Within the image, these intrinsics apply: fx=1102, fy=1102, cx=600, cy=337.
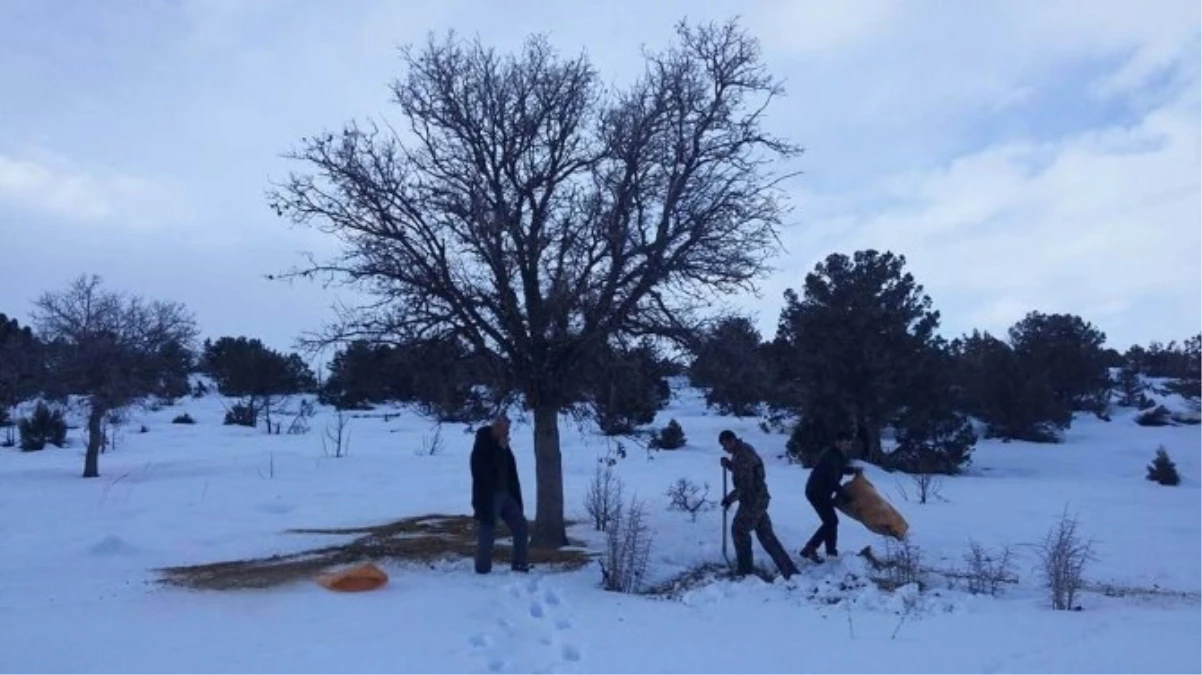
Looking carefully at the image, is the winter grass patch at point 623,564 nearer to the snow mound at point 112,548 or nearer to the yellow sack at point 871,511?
the yellow sack at point 871,511

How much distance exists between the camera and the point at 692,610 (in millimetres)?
10203

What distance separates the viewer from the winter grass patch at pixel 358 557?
11477 mm

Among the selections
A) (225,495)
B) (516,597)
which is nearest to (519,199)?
(516,597)

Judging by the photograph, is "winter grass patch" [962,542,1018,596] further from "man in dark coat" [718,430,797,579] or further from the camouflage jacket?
the camouflage jacket

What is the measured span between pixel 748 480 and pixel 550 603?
275 cm

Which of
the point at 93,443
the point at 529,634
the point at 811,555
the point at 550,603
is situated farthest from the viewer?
the point at 93,443

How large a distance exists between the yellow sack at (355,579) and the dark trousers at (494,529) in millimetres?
1236

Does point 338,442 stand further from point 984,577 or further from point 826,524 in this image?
point 984,577

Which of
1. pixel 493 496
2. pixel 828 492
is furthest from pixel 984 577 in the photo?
pixel 493 496

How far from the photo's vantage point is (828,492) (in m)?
13.1

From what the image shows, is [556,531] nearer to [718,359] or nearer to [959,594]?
[718,359]

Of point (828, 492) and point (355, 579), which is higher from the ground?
point (828, 492)

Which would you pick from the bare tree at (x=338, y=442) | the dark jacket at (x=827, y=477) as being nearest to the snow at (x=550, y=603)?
the dark jacket at (x=827, y=477)

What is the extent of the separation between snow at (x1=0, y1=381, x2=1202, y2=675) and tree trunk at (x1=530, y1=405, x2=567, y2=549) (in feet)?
3.59
